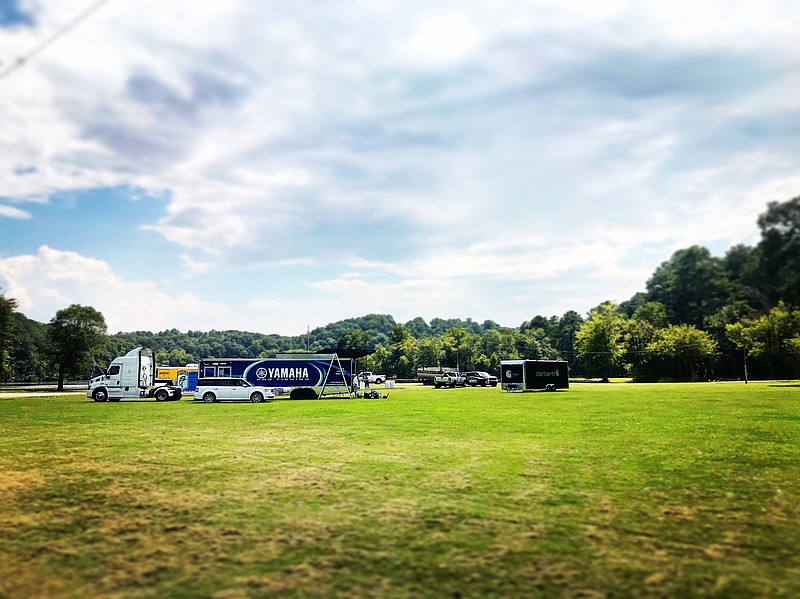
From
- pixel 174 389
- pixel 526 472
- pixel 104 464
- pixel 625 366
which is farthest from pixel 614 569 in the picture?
pixel 625 366

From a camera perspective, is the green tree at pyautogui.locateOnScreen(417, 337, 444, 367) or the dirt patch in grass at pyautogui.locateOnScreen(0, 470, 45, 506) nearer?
the dirt patch in grass at pyautogui.locateOnScreen(0, 470, 45, 506)

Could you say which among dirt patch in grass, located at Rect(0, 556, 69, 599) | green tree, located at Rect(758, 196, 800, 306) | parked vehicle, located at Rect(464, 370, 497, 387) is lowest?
parked vehicle, located at Rect(464, 370, 497, 387)

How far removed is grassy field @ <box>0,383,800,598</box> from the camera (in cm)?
583

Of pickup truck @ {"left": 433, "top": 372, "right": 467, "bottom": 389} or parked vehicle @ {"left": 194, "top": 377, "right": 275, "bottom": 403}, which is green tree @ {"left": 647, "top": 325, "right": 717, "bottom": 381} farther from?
parked vehicle @ {"left": 194, "top": 377, "right": 275, "bottom": 403}

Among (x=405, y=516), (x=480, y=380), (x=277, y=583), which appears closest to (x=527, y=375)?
(x=480, y=380)

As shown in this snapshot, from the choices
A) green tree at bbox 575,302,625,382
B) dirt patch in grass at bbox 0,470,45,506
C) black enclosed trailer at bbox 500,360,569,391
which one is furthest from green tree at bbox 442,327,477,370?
dirt patch in grass at bbox 0,470,45,506

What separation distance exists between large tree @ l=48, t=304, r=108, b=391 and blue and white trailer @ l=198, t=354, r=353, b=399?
3100 centimetres

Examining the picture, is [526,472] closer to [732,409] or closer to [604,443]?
[604,443]

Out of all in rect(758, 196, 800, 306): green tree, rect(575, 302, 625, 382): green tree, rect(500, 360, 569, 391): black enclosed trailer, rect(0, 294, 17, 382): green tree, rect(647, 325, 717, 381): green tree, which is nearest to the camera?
rect(758, 196, 800, 306): green tree

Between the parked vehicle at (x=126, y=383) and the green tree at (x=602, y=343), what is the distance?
230 ft

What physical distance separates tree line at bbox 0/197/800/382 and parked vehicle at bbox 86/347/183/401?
22.5m

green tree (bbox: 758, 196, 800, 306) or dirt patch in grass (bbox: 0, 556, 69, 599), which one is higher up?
green tree (bbox: 758, 196, 800, 306)

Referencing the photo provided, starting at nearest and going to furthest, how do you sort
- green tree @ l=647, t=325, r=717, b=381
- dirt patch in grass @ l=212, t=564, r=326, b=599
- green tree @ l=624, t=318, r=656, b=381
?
1. dirt patch in grass @ l=212, t=564, r=326, b=599
2. green tree @ l=647, t=325, r=717, b=381
3. green tree @ l=624, t=318, r=656, b=381

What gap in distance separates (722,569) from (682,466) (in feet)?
20.2
